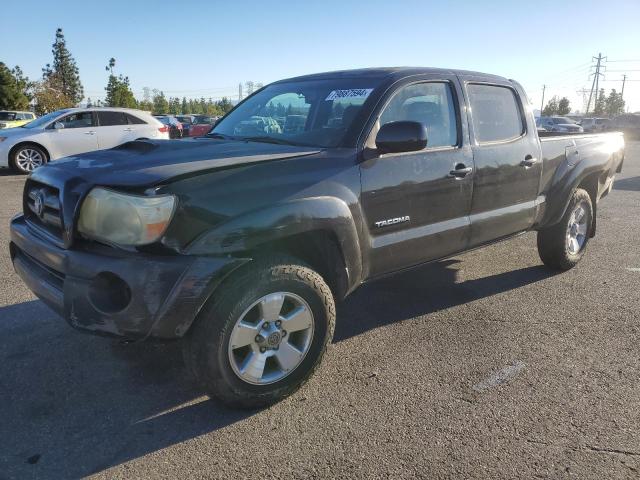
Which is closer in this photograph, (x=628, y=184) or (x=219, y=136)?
(x=219, y=136)

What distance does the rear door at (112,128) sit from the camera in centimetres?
1210

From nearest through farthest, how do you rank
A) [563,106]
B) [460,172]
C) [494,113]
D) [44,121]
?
[460,172], [494,113], [44,121], [563,106]

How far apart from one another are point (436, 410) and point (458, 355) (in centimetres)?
70

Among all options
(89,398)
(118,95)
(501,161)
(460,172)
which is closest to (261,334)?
(89,398)

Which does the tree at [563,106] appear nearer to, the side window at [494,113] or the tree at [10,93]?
the tree at [10,93]

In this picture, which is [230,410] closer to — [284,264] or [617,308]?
[284,264]

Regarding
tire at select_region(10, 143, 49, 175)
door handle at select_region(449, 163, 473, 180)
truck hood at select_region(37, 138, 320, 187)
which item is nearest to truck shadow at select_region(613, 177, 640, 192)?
door handle at select_region(449, 163, 473, 180)

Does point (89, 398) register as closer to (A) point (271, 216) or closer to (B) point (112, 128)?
(A) point (271, 216)

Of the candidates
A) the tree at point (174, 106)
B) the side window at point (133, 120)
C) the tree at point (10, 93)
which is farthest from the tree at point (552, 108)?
the side window at point (133, 120)

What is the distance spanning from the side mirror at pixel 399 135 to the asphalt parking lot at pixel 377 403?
1371 millimetres

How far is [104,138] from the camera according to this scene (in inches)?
477

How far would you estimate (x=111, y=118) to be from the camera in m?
12.3

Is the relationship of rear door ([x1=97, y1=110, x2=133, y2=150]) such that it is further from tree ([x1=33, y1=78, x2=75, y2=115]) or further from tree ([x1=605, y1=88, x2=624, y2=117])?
tree ([x1=605, y1=88, x2=624, y2=117])

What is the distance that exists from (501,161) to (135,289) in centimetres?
293
